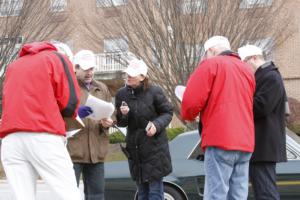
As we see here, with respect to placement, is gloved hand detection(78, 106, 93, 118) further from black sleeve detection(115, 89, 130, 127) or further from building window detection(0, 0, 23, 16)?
building window detection(0, 0, 23, 16)

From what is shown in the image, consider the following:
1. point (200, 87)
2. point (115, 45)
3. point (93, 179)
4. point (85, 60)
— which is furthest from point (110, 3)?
point (200, 87)

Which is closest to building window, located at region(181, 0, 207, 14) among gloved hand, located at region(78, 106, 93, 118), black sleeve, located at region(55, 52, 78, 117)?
gloved hand, located at region(78, 106, 93, 118)

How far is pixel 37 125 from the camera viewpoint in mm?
Answer: 4746

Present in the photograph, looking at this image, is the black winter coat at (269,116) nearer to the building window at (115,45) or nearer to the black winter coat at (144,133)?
the black winter coat at (144,133)

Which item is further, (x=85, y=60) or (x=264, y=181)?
(x=85, y=60)

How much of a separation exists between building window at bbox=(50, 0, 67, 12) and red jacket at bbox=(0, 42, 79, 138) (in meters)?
12.5

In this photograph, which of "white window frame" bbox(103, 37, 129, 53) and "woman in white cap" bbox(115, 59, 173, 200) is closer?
"woman in white cap" bbox(115, 59, 173, 200)

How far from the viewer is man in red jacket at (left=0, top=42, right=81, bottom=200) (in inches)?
188

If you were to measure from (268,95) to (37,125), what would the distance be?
226 cm

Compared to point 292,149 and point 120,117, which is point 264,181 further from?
point 292,149

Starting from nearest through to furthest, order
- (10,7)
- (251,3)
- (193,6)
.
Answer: (193,6), (251,3), (10,7)

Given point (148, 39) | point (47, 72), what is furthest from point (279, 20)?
point (47, 72)

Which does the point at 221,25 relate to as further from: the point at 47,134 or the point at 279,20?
the point at 47,134

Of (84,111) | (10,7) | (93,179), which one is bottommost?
(93,179)
